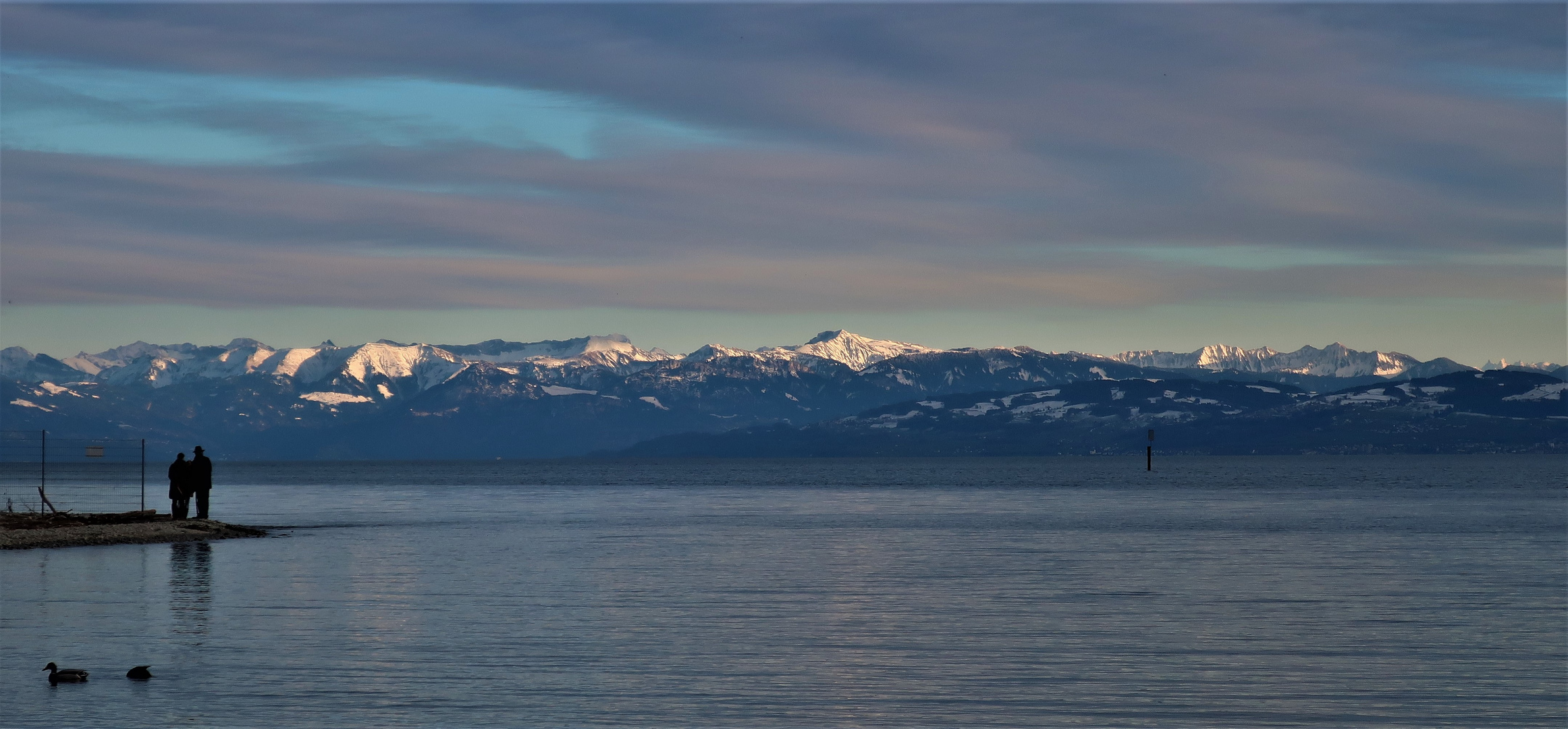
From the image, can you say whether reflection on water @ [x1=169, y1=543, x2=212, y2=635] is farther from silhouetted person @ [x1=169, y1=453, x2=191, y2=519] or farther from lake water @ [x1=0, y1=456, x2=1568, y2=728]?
silhouetted person @ [x1=169, y1=453, x2=191, y2=519]

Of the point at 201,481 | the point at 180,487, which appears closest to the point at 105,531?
the point at 180,487

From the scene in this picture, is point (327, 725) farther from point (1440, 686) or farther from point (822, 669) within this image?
point (1440, 686)

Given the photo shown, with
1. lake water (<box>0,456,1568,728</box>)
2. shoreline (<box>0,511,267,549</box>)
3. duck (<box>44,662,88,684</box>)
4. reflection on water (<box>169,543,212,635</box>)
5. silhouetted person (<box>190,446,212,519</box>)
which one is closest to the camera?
lake water (<box>0,456,1568,728</box>)

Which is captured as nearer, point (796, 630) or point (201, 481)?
point (796, 630)

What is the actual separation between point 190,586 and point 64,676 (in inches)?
592

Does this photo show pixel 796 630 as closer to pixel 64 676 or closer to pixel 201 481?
pixel 64 676

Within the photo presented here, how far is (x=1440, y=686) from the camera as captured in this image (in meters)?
21.2

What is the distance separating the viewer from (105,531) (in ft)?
171

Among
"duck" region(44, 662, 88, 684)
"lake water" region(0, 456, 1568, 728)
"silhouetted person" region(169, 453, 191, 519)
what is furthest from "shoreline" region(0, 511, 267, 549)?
"duck" region(44, 662, 88, 684)

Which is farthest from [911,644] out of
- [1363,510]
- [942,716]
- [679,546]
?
[1363,510]

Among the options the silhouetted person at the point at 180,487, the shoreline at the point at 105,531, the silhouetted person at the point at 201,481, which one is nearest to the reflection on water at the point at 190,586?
the shoreline at the point at 105,531

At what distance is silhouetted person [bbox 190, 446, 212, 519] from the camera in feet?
187

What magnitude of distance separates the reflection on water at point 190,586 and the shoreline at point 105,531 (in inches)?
92.9

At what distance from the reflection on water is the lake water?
16cm
